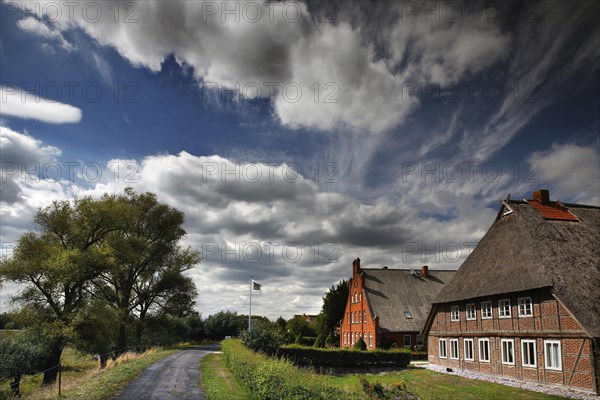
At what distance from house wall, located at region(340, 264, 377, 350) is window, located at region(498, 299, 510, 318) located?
22.6 meters

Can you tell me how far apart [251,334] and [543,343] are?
18508mm

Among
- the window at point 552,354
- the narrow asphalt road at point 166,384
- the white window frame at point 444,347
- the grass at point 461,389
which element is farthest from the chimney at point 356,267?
the window at point 552,354

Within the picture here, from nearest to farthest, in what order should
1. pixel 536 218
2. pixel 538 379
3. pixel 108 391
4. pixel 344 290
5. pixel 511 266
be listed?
pixel 108 391 < pixel 538 379 < pixel 511 266 < pixel 536 218 < pixel 344 290

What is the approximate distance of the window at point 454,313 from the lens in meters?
34.1

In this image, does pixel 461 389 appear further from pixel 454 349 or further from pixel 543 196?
pixel 543 196

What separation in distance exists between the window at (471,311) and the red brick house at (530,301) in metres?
0.07

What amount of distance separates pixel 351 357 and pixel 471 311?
593 inches

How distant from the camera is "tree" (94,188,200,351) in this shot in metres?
43.2

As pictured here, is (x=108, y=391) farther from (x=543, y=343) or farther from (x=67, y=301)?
(x=543, y=343)

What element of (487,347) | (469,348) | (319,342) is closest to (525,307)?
(487,347)

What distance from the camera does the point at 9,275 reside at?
31.5 m

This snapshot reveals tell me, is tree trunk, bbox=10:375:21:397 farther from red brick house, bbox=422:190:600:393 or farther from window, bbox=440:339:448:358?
window, bbox=440:339:448:358

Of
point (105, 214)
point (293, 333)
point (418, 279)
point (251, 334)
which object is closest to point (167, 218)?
point (105, 214)

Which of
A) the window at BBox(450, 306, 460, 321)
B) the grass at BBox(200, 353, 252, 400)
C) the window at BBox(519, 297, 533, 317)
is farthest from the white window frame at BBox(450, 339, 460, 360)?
the grass at BBox(200, 353, 252, 400)
